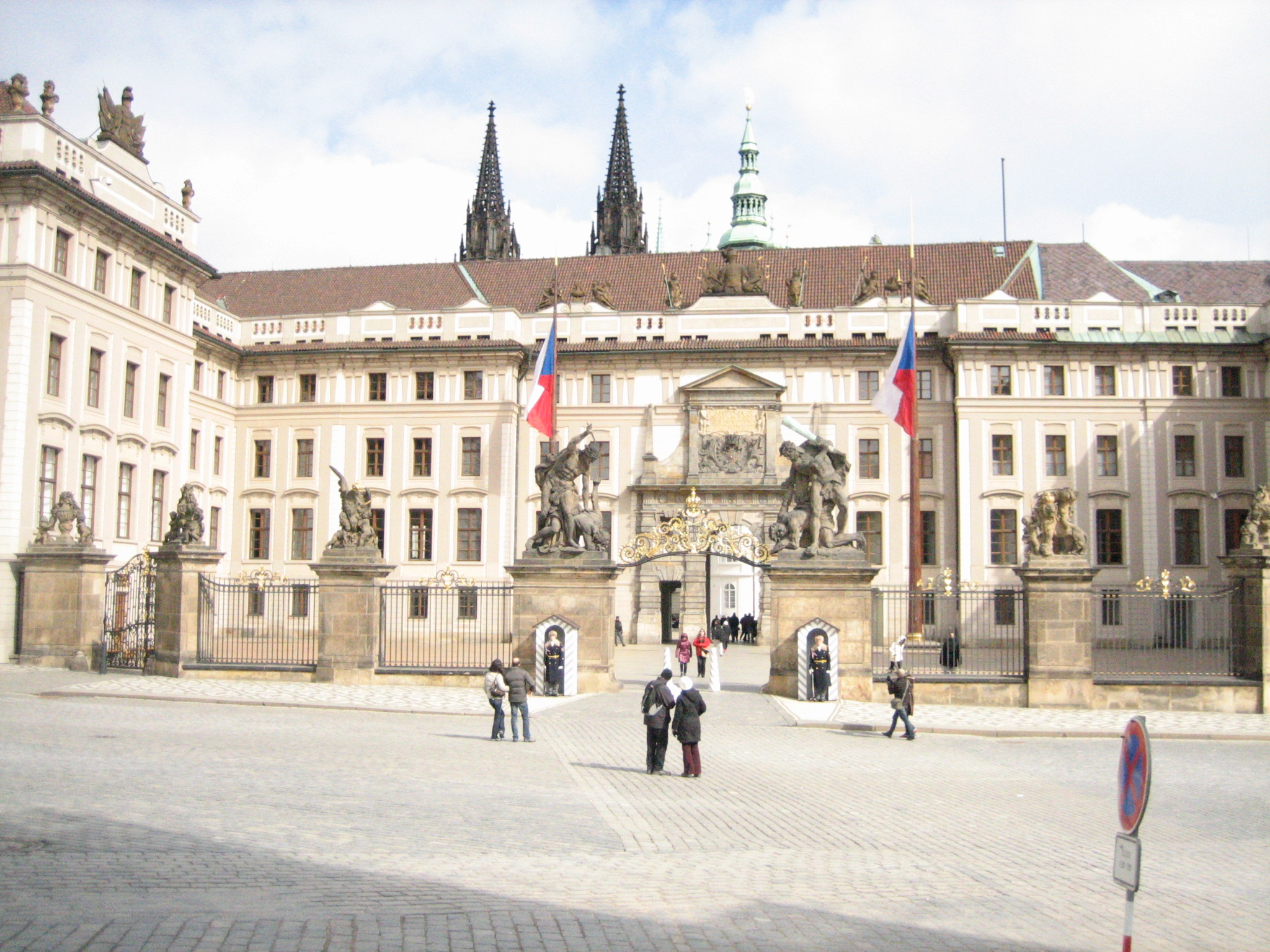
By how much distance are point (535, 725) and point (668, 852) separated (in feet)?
31.9

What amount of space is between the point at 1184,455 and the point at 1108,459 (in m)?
2.71

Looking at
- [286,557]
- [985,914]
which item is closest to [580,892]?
[985,914]

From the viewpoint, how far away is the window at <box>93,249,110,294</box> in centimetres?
3453

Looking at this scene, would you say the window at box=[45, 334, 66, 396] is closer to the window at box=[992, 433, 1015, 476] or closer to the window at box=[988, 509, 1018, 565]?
the window at box=[988, 509, 1018, 565]

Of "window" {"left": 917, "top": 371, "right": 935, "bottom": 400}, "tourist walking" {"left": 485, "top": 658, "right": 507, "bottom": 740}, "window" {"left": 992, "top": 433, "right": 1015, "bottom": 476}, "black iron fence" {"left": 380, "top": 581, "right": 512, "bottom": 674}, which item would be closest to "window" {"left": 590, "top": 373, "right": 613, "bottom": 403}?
"black iron fence" {"left": 380, "top": 581, "right": 512, "bottom": 674}

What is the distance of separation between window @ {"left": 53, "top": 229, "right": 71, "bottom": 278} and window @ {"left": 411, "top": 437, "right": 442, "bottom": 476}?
16.7 m

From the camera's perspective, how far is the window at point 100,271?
34.5 m

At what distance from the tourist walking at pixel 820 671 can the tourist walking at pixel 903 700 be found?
148 inches

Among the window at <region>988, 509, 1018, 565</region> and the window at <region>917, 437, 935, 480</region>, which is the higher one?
the window at <region>917, 437, 935, 480</region>

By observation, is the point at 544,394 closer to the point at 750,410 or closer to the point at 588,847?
the point at 750,410

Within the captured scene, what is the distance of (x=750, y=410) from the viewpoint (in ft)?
153

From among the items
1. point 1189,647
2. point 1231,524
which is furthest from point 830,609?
point 1231,524

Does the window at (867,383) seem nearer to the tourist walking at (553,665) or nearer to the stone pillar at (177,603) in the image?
the tourist walking at (553,665)

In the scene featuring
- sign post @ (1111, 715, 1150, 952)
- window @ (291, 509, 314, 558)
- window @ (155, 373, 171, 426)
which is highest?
window @ (155, 373, 171, 426)
